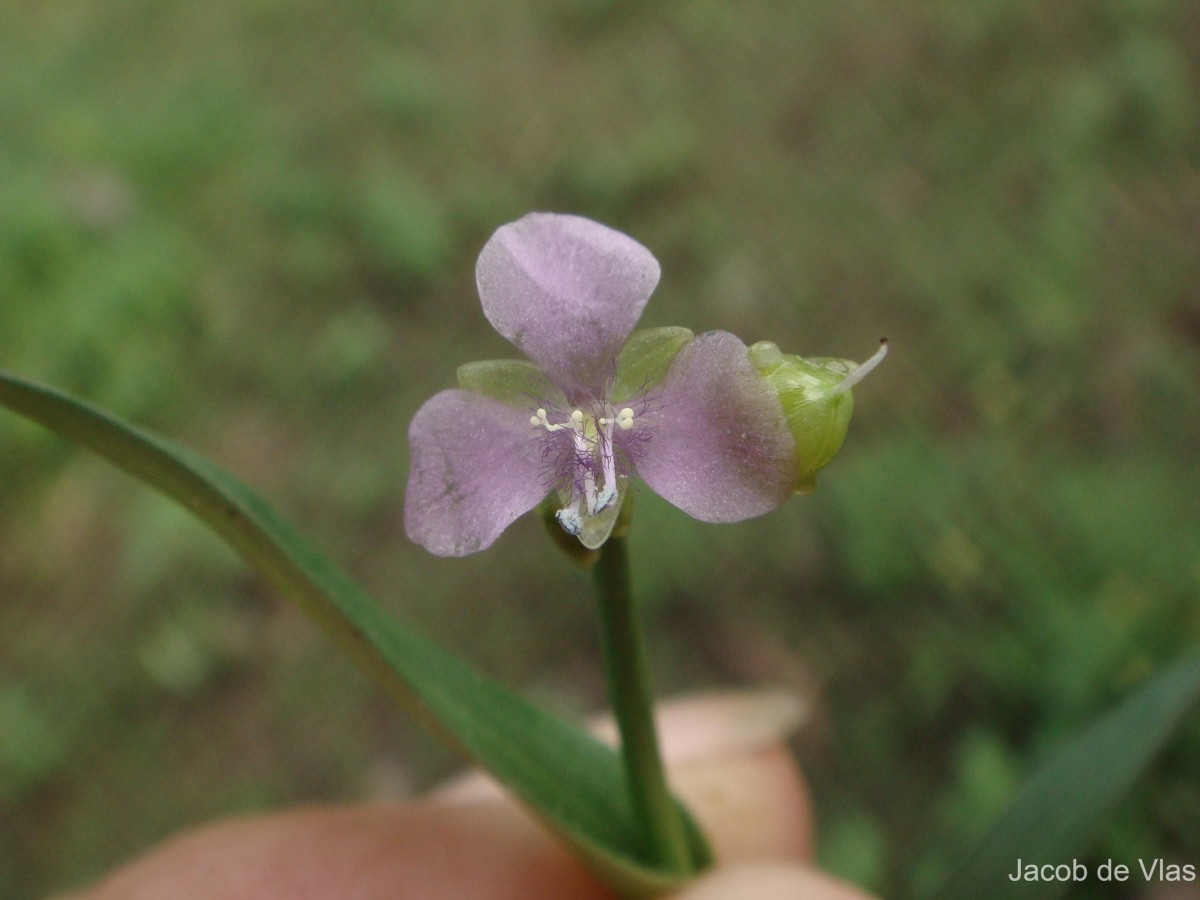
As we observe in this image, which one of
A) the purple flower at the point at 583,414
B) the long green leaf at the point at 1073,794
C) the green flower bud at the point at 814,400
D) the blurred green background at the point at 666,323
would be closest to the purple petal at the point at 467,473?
the purple flower at the point at 583,414

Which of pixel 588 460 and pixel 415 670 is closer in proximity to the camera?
pixel 588 460

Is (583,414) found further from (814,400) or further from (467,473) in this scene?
(814,400)

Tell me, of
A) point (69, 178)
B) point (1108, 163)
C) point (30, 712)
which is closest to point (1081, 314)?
point (1108, 163)

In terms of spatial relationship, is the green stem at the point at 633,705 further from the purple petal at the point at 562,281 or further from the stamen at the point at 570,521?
the purple petal at the point at 562,281

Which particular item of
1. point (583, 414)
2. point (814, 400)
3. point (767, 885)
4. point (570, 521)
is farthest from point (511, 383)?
point (767, 885)

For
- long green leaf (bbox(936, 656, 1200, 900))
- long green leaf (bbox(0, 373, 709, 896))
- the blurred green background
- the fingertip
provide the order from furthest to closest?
the blurred green background, the fingertip, long green leaf (bbox(936, 656, 1200, 900)), long green leaf (bbox(0, 373, 709, 896))

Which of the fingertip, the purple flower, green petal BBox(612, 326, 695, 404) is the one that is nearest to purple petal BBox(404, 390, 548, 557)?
the purple flower

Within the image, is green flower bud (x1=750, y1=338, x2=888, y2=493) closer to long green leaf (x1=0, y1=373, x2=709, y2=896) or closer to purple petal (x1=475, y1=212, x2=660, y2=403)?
purple petal (x1=475, y1=212, x2=660, y2=403)
